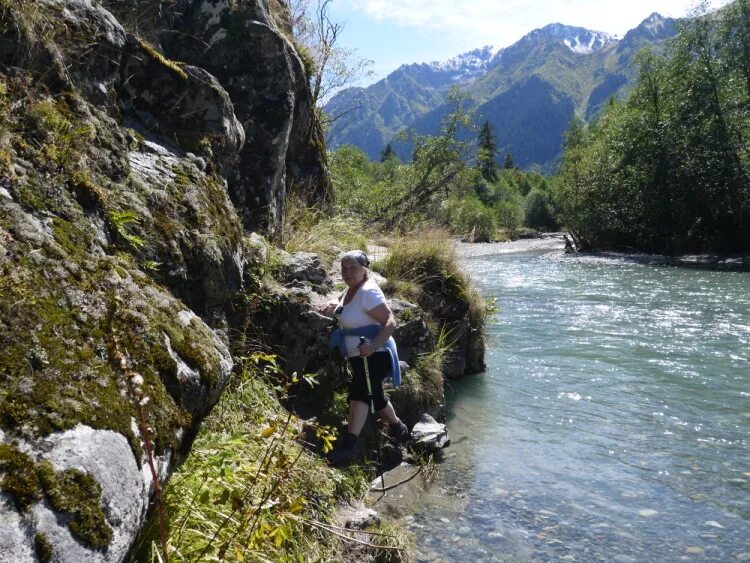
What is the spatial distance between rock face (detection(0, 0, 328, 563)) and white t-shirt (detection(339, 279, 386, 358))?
1057 mm

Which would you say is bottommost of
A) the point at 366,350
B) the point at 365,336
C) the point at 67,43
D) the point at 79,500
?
the point at 366,350

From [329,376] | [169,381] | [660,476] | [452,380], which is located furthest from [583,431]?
[169,381]

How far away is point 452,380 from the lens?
9914mm

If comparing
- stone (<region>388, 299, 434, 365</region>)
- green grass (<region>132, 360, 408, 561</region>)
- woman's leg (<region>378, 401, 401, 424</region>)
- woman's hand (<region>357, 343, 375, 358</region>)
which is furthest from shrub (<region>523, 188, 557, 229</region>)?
green grass (<region>132, 360, 408, 561</region>)

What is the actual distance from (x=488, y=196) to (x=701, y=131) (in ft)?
172

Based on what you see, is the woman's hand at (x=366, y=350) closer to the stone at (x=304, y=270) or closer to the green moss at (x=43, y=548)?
the stone at (x=304, y=270)

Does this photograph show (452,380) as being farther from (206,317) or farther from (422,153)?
(422,153)

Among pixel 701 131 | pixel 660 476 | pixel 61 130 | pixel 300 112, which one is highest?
pixel 701 131

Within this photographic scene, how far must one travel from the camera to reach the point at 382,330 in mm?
5828

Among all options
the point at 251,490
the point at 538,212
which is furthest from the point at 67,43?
the point at 538,212

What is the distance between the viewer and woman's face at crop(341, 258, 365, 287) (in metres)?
5.93

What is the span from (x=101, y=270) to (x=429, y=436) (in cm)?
472

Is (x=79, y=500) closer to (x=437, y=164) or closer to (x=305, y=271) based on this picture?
(x=305, y=271)

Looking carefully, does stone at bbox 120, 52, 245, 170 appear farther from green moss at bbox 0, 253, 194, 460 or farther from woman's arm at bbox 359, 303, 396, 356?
green moss at bbox 0, 253, 194, 460
